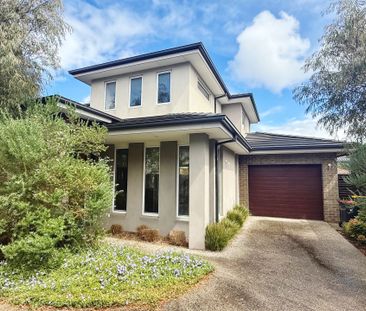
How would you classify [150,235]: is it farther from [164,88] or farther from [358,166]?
[358,166]

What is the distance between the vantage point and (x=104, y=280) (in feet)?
15.4

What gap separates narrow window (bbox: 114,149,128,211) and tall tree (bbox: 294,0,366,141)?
24.1 ft

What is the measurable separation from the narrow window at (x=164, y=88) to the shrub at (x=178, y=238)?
553 centimetres

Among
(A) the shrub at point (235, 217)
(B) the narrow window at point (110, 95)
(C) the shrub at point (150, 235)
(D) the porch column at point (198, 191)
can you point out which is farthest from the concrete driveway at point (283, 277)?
(B) the narrow window at point (110, 95)

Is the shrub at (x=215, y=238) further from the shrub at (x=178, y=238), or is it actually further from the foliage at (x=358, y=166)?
the foliage at (x=358, y=166)

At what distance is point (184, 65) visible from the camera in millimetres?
Answer: 10141

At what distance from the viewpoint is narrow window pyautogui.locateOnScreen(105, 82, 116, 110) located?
38.2 feet

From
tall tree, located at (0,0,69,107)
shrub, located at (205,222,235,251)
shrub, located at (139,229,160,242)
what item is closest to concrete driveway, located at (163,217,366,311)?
shrub, located at (205,222,235,251)

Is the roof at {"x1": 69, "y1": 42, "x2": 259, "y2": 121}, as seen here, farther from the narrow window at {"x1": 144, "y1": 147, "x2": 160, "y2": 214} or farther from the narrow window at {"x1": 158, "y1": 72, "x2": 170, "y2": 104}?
the narrow window at {"x1": 144, "y1": 147, "x2": 160, "y2": 214}

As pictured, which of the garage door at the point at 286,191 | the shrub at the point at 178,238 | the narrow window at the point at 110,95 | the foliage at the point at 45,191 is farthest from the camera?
the garage door at the point at 286,191

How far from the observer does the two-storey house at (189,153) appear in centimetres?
777

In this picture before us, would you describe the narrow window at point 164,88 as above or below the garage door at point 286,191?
above

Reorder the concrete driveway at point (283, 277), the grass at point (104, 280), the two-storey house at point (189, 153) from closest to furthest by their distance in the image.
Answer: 1. the grass at point (104, 280)
2. the concrete driveway at point (283, 277)
3. the two-storey house at point (189, 153)

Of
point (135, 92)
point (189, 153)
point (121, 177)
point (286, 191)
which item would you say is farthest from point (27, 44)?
point (286, 191)
